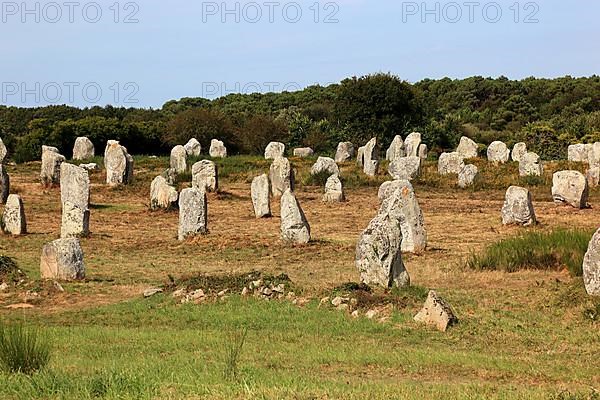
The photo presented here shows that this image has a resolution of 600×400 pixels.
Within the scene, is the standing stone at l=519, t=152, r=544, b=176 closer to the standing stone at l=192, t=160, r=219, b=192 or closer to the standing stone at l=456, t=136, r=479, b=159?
the standing stone at l=456, t=136, r=479, b=159

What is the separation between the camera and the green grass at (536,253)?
54.8 ft

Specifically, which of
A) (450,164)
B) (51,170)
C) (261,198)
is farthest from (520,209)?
(51,170)

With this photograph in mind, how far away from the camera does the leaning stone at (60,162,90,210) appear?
2622 centimetres

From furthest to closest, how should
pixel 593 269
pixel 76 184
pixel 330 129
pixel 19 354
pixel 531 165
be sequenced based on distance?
pixel 330 129 → pixel 531 165 → pixel 76 184 → pixel 593 269 → pixel 19 354

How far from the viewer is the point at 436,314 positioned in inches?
493

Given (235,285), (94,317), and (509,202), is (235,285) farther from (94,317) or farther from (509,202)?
(509,202)

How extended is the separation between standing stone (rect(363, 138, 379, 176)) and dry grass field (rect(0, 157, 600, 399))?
13.6 m

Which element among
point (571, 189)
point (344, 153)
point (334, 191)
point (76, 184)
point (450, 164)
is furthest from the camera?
point (344, 153)

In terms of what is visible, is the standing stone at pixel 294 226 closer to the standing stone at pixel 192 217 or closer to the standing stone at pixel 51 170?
the standing stone at pixel 192 217

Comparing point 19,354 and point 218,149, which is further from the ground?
point 218,149

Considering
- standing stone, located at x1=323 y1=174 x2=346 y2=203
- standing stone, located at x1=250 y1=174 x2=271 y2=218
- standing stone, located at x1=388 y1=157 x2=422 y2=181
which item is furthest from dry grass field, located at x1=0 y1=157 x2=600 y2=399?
standing stone, located at x1=388 y1=157 x2=422 y2=181

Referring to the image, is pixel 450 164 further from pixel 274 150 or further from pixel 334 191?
pixel 274 150

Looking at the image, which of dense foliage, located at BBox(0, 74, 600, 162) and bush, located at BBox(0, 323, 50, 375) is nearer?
bush, located at BBox(0, 323, 50, 375)

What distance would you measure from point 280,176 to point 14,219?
11369 millimetres
